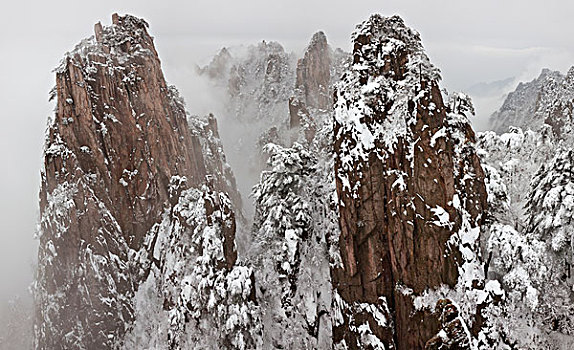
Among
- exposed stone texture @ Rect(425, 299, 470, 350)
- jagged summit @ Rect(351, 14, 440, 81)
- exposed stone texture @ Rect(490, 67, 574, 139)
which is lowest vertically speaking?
exposed stone texture @ Rect(425, 299, 470, 350)

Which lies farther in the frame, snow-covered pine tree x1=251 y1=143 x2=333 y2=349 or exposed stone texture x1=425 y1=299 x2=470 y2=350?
snow-covered pine tree x1=251 y1=143 x2=333 y2=349

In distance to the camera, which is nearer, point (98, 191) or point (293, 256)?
point (293, 256)

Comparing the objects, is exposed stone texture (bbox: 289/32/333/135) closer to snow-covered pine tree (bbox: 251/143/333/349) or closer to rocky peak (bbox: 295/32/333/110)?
rocky peak (bbox: 295/32/333/110)

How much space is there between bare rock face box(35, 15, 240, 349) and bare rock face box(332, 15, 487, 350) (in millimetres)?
10200

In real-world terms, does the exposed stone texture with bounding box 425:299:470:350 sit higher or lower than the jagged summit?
lower

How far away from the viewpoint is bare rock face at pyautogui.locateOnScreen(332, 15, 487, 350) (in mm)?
18000

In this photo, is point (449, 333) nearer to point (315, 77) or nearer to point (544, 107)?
point (544, 107)

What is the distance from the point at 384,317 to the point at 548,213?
9952 millimetres

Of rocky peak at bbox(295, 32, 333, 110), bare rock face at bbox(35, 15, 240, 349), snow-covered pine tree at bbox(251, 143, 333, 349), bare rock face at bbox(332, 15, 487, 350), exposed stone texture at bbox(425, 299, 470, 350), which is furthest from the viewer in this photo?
rocky peak at bbox(295, 32, 333, 110)

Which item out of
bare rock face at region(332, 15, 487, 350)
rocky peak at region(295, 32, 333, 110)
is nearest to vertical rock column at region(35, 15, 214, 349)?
bare rock face at region(332, 15, 487, 350)

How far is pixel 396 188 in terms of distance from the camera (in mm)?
18672

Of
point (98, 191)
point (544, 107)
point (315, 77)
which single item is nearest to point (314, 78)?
point (315, 77)

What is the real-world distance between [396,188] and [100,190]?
26245 millimetres

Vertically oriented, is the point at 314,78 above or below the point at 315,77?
below
